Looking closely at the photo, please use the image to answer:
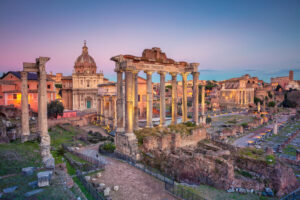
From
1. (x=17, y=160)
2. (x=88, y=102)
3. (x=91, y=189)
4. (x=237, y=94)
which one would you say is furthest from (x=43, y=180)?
(x=237, y=94)

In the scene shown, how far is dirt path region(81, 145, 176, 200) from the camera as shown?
10130mm

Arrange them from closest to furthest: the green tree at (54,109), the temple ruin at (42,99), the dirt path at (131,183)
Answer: the dirt path at (131,183) → the temple ruin at (42,99) → the green tree at (54,109)

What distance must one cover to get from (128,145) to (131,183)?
4.12 meters

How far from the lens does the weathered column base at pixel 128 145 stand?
14977 millimetres

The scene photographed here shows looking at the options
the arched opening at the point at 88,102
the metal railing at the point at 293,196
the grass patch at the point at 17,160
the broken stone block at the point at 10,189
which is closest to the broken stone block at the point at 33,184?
the broken stone block at the point at 10,189

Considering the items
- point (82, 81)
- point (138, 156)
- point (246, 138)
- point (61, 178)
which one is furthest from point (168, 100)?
point (61, 178)

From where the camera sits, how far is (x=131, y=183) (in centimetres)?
1152

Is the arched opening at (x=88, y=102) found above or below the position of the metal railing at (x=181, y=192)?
above

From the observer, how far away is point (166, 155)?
14.0 m

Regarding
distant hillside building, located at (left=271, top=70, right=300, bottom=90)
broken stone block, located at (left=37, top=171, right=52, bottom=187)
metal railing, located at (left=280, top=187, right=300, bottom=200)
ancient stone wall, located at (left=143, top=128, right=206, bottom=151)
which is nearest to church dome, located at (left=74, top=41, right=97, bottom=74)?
ancient stone wall, located at (left=143, top=128, right=206, bottom=151)

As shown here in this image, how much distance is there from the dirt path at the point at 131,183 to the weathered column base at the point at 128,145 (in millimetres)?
900

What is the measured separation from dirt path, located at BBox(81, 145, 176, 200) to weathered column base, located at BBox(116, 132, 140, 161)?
0.90m

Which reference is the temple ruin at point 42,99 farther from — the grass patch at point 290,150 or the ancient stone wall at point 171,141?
the grass patch at point 290,150

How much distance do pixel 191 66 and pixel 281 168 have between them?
13002 mm
